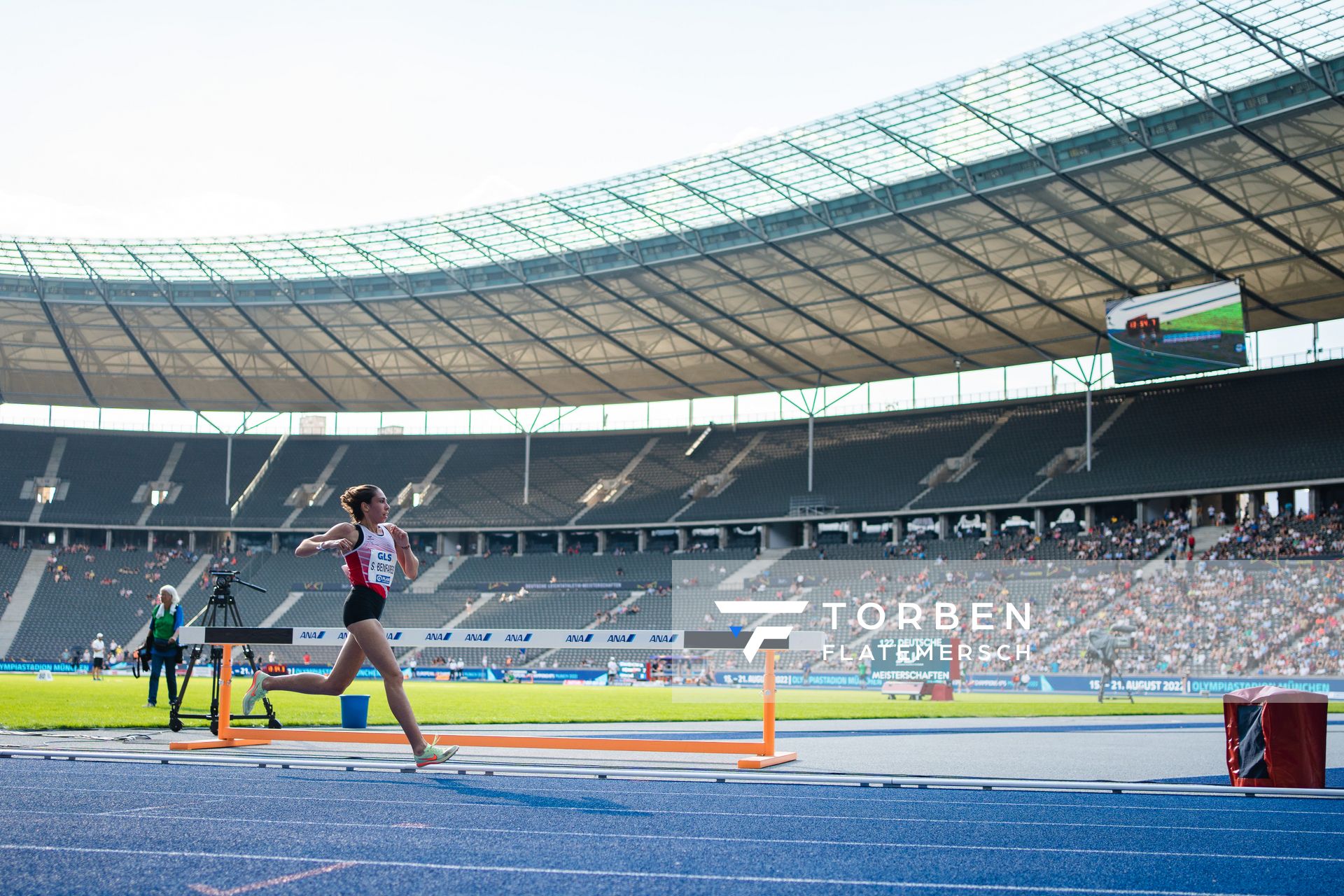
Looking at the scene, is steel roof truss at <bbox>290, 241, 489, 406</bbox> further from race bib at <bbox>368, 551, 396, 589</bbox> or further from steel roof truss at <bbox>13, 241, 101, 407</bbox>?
race bib at <bbox>368, 551, 396, 589</bbox>

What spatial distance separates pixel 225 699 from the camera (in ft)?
38.5

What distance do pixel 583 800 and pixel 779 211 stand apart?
108ft

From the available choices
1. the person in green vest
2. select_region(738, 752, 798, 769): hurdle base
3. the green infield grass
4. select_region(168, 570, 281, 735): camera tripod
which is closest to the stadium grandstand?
the green infield grass

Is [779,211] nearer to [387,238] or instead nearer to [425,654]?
[387,238]

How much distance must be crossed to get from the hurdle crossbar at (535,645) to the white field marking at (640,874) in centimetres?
433

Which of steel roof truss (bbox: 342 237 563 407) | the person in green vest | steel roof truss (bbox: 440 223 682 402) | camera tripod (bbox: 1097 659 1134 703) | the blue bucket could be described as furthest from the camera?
steel roof truss (bbox: 342 237 563 407)

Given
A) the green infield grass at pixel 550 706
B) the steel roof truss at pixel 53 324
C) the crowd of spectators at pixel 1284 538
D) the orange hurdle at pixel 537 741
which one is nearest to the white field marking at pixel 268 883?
the orange hurdle at pixel 537 741

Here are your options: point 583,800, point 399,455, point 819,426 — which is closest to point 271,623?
point 399,455

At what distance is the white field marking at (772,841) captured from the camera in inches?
237

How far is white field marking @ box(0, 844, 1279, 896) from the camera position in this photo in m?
5.07

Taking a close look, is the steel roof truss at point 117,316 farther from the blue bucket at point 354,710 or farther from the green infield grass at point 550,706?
the blue bucket at point 354,710

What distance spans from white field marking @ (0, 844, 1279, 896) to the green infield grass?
9.56 m

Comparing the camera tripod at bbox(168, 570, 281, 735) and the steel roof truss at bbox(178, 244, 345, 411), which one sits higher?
the steel roof truss at bbox(178, 244, 345, 411)

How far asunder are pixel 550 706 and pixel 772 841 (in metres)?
19.5
